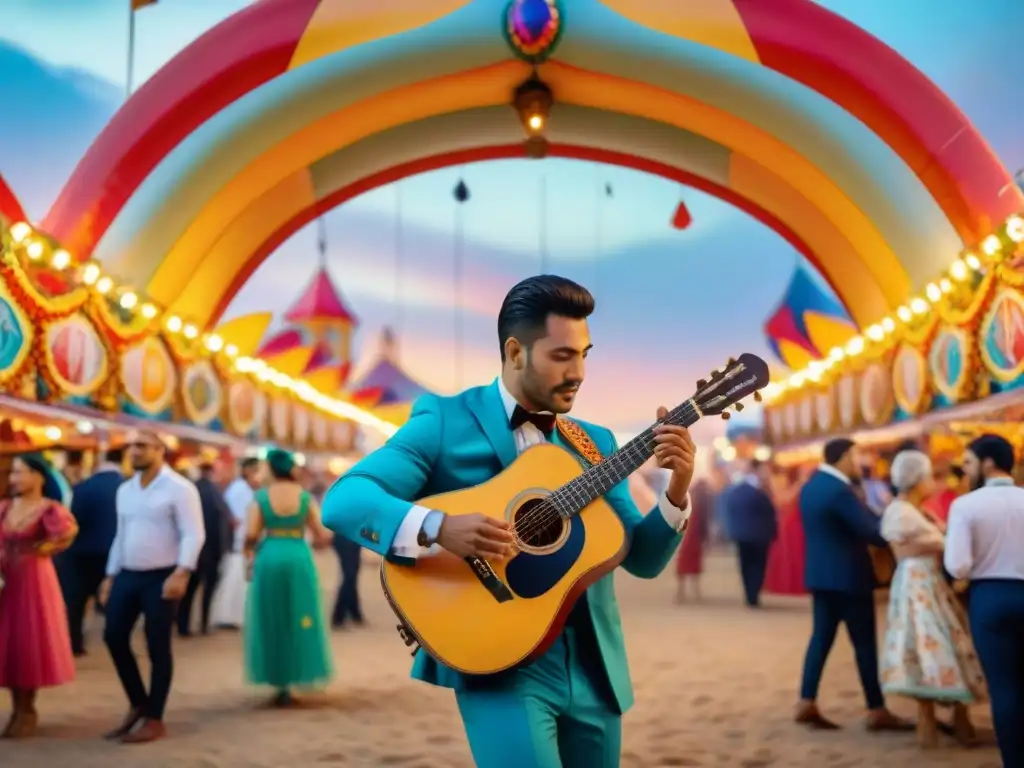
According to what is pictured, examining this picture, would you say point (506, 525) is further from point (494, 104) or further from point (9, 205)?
point (494, 104)

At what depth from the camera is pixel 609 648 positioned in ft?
7.07

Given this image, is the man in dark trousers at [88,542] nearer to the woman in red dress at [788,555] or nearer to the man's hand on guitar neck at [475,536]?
the man's hand on guitar neck at [475,536]

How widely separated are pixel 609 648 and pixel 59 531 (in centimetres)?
420

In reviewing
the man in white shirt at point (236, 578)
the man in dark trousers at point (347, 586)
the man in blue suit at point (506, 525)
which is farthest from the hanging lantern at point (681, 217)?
the man in blue suit at point (506, 525)

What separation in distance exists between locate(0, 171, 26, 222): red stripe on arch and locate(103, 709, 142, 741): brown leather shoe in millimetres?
3977

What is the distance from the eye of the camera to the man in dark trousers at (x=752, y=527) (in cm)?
1112

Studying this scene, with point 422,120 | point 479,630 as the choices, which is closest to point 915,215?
point 422,120

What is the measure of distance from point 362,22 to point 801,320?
8153mm

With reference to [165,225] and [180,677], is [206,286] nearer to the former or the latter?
[165,225]

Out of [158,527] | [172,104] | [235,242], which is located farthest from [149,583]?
[235,242]

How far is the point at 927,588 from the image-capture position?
4930 mm

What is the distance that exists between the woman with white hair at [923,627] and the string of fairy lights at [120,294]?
247 inches

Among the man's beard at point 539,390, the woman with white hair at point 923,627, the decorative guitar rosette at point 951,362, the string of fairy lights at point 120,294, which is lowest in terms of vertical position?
the woman with white hair at point 923,627

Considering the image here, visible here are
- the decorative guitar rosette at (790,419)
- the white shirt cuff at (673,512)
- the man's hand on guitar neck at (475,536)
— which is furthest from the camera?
the decorative guitar rosette at (790,419)
